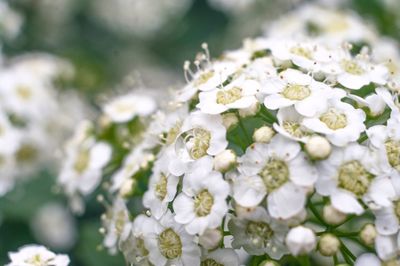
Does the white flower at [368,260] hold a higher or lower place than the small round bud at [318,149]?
lower

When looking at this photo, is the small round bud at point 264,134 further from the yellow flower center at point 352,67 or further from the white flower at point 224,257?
the yellow flower center at point 352,67

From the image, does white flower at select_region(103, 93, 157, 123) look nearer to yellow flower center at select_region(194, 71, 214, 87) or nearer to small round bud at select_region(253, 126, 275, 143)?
yellow flower center at select_region(194, 71, 214, 87)

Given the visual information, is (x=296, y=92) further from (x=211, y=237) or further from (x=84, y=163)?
(x=84, y=163)

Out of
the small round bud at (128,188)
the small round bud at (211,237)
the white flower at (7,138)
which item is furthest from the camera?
the white flower at (7,138)

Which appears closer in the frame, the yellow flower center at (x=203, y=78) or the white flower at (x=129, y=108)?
the yellow flower center at (x=203, y=78)

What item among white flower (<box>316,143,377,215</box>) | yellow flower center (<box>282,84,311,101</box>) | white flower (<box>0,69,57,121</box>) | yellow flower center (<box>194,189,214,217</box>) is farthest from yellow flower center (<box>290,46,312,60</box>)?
white flower (<box>0,69,57,121</box>)

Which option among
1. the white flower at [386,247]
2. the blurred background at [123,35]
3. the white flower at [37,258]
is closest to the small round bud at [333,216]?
the white flower at [386,247]

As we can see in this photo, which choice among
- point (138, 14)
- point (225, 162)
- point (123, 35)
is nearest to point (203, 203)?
point (225, 162)

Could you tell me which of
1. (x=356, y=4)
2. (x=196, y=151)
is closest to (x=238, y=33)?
(x=356, y=4)
